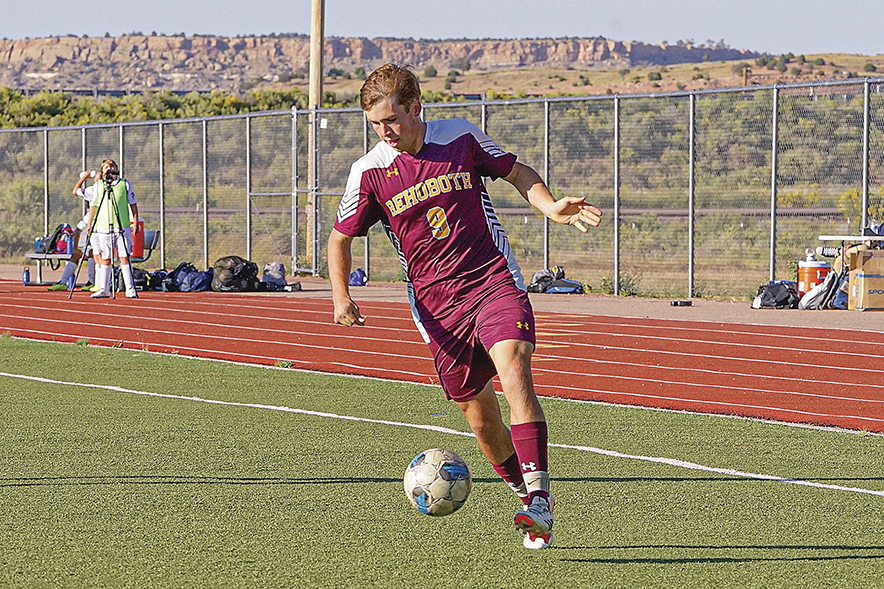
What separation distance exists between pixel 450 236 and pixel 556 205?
1.52 ft

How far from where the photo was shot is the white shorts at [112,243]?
65.1ft

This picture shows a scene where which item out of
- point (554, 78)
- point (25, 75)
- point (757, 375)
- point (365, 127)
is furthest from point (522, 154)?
point (25, 75)

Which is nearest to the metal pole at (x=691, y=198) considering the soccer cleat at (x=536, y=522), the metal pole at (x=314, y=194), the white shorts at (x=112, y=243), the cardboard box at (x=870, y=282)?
the cardboard box at (x=870, y=282)

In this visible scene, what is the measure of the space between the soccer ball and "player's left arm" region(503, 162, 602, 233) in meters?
1.14

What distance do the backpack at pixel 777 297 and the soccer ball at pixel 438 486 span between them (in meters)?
14.2

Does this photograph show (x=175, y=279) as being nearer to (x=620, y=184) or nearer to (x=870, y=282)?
Answer: (x=620, y=184)

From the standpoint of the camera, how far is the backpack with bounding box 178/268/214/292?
74.9ft

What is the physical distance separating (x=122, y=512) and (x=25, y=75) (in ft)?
552

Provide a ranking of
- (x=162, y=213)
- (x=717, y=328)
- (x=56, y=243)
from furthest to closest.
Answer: (x=162, y=213)
(x=56, y=243)
(x=717, y=328)

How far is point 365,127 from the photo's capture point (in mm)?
26922

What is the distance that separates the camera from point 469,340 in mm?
5742

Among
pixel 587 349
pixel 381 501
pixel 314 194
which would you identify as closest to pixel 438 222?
pixel 381 501

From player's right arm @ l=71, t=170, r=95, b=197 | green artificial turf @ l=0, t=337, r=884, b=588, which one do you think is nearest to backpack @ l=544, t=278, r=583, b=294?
player's right arm @ l=71, t=170, r=95, b=197

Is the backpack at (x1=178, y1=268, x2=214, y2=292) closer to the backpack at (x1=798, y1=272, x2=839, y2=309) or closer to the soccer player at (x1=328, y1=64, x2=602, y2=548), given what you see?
→ the backpack at (x1=798, y1=272, x2=839, y2=309)
